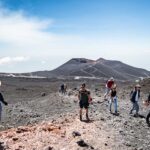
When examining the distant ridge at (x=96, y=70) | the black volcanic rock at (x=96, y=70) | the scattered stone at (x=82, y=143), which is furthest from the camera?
the distant ridge at (x=96, y=70)

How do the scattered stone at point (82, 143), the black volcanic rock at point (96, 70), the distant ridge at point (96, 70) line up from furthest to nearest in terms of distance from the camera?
the distant ridge at point (96, 70), the black volcanic rock at point (96, 70), the scattered stone at point (82, 143)

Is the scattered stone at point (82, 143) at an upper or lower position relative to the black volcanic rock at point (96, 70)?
lower

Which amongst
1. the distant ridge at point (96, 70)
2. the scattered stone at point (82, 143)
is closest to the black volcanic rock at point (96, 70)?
the distant ridge at point (96, 70)

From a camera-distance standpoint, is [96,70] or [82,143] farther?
[96,70]

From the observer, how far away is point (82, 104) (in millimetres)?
24016

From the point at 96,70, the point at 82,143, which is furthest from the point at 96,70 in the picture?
the point at 82,143

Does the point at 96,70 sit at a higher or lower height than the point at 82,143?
Answer: higher

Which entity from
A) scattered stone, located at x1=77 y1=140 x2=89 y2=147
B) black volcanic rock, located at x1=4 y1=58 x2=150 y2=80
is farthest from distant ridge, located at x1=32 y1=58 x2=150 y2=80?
scattered stone, located at x1=77 y1=140 x2=89 y2=147

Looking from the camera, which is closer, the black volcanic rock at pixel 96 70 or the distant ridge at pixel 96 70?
the black volcanic rock at pixel 96 70

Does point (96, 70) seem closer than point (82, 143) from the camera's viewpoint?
No

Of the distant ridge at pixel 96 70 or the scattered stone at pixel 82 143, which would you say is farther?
the distant ridge at pixel 96 70

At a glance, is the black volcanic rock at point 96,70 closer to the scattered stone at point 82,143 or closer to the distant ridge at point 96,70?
the distant ridge at point 96,70

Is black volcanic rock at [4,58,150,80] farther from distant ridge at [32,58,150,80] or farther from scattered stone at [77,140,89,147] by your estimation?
scattered stone at [77,140,89,147]

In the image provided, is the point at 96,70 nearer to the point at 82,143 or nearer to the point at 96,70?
the point at 96,70
